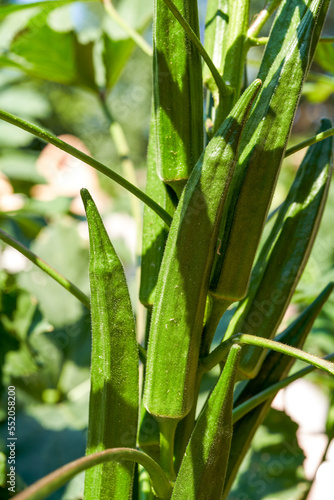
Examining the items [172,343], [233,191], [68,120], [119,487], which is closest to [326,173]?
[233,191]

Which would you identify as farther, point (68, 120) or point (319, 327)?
point (68, 120)

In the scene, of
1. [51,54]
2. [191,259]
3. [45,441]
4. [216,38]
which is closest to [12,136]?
[51,54]

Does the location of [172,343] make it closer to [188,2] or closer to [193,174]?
[193,174]

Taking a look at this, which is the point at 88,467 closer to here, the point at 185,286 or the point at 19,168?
the point at 185,286

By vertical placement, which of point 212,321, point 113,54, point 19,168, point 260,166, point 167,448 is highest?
point 113,54

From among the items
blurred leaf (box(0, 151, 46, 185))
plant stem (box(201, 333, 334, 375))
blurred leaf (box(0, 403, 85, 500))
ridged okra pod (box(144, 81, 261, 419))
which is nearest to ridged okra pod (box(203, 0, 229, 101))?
ridged okra pod (box(144, 81, 261, 419))

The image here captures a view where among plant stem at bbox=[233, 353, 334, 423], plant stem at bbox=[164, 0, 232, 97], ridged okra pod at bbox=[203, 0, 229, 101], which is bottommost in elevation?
plant stem at bbox=[233, 353, 334, 423]

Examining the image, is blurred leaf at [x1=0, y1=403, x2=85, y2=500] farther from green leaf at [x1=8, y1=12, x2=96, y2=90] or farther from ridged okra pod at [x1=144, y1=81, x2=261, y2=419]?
green leaf at [x1=8, y1=12, x2=96, y2=90]
